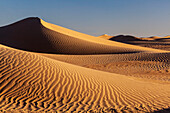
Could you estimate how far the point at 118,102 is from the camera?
20.7 feet

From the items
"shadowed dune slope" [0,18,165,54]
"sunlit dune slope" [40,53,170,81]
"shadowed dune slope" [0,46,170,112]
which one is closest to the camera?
"shadowed dune slope" [0,46,170,112]

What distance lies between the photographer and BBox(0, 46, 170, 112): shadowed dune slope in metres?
5.69

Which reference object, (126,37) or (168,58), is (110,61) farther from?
(126,37)

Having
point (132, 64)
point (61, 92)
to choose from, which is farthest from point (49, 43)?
point (61, 92)

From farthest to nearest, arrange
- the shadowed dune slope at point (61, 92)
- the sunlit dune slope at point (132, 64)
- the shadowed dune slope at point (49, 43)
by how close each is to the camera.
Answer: the shadowed dune slope at point (49, 43) < the sunlit dune slope at point (132, 64) < the shadowed dune slope at point (61, 92)

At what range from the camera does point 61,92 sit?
658 cm

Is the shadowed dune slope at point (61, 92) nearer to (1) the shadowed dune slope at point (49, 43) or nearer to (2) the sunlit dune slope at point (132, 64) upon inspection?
(2) the sunlit dune slope at point (132, 64)

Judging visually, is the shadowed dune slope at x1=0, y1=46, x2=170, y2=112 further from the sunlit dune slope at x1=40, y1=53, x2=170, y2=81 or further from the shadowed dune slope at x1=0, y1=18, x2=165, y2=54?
the shadowed dune slope at x1=0, y1=18, x2=165, y2=54

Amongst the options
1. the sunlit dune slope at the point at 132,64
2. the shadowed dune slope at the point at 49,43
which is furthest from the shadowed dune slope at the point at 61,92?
the shadowed dune slope at the point at 49,43

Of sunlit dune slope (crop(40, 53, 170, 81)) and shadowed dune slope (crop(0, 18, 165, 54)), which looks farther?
shadowed dune slope (crop(0, 18, 165, 54))

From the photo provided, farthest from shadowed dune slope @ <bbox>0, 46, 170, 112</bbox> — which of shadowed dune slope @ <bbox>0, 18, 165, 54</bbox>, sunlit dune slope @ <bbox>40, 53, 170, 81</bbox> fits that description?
shadowed dune slope @ <bbox>0, 18, 165, 54</bbox>

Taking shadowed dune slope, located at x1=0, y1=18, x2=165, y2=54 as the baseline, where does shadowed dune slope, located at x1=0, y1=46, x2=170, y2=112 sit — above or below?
below

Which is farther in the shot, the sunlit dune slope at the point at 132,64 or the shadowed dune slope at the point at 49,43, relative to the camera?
the shadowed dune slope at the point at 49,43

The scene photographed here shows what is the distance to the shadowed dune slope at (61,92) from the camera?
5688 mm
